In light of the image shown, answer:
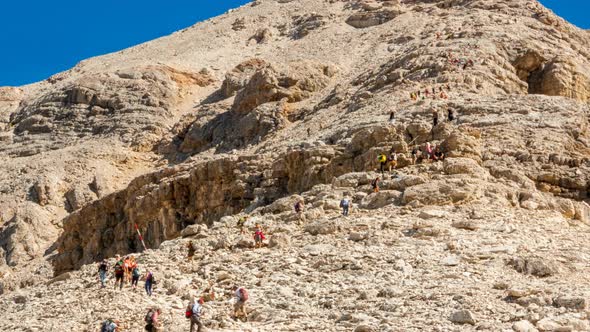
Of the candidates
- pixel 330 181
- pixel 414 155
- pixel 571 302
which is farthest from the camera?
pixel 330 181

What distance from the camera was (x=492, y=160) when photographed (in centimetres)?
2811

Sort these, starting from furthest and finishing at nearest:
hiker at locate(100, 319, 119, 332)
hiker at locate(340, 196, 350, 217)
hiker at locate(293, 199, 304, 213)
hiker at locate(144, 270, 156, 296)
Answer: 1. hiker at locate(293, 199, 304, 213)
2. hiker at locate(340, 196, 350, 217)
3. hiker at locate(144, 270, 156, 296)
4. hiker at locate(100, 319, 119, 332)

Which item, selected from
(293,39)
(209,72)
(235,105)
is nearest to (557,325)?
(235,105)

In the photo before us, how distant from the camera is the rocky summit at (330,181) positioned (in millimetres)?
18750

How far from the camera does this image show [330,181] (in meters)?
30.0

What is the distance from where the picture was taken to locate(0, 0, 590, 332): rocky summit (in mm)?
18750

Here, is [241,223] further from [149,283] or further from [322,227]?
[149,283]

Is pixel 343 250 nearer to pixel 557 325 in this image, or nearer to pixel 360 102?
pixel 557 325

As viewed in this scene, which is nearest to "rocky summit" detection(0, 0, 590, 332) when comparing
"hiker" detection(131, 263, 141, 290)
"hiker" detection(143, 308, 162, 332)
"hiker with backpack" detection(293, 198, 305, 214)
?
"hiker with backpack" detection(293, 198, 305, 214)

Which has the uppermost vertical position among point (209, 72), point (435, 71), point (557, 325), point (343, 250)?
point (209, 72)

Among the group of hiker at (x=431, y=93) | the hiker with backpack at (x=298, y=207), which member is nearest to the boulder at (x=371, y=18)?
the group of hiker at (x=431, y=93)

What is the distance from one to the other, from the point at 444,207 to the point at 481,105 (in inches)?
344

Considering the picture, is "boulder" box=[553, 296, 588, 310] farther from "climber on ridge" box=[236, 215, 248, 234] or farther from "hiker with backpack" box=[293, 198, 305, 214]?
"climber on ridge" box=[236, 215, 248, 234]

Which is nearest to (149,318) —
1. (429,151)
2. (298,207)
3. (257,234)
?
(257,234)
